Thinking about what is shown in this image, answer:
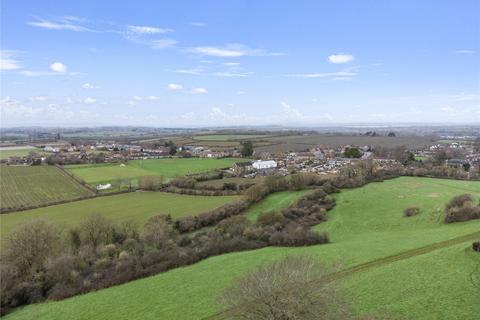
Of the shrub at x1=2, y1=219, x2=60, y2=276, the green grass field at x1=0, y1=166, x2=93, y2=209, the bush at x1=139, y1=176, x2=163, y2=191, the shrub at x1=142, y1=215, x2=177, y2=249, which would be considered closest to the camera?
the shrub at x1=2, y1=219, x2=60, y2=276

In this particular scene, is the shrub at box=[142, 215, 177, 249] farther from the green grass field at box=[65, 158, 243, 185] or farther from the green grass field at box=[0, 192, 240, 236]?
the green grass field at box=[65, 158, 243, 185]

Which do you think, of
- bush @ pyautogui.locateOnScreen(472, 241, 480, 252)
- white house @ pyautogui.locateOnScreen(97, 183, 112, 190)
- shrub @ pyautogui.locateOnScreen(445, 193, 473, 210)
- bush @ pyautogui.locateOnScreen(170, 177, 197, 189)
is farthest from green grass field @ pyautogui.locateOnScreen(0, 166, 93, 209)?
bush @ pyautogui.locateOnScreen(472, 241, 480, 252)

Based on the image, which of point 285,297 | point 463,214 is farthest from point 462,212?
point 285,297

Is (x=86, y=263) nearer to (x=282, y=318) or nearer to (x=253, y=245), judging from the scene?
(x=253, y=245)

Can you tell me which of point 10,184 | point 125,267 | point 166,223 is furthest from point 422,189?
point 10,184

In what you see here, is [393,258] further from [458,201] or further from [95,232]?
[95,232]

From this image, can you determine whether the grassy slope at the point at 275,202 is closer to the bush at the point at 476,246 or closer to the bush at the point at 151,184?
the bush at the point at 151,184
